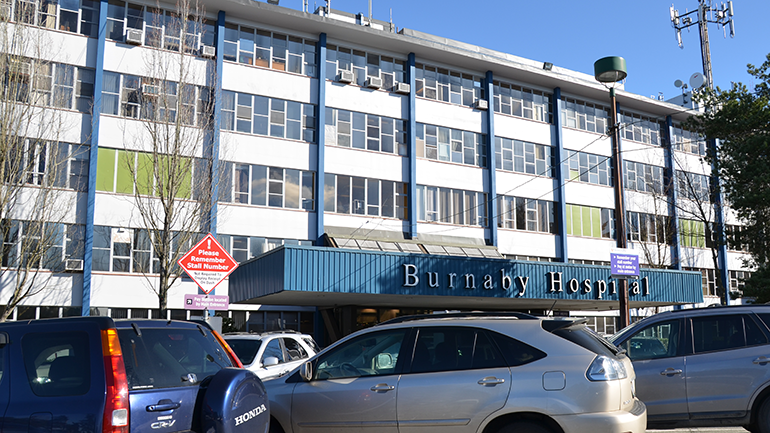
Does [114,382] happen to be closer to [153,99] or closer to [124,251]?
[153,99]

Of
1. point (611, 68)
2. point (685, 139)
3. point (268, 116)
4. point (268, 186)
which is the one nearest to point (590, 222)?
point (685, 139)

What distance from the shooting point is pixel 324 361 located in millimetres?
7234

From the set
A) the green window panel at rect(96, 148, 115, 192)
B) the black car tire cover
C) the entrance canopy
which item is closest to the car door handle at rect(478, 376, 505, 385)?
the black car tire cover

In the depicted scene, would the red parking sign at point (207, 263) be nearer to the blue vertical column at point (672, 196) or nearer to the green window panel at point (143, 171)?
the green window panel at point (143, 171)

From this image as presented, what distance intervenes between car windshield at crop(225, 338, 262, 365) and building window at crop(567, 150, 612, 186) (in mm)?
29096

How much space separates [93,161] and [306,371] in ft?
73.2

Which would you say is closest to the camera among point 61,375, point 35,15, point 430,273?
point 61,375

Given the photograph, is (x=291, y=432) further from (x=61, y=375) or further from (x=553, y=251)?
(x=553, y=251)

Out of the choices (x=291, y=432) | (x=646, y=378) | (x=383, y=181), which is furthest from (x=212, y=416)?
(x=383, y=181)

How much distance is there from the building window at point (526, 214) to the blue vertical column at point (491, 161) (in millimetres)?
538

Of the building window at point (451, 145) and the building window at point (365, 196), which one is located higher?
the building window at point (451, 145)

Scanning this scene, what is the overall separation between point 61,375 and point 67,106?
24238mm

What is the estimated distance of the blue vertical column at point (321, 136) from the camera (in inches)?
1172

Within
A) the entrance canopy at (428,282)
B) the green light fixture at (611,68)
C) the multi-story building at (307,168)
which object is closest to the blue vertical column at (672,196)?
the multi-story building at (307,168)
